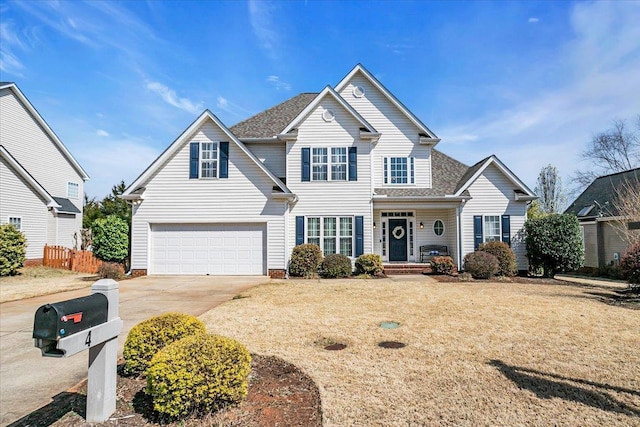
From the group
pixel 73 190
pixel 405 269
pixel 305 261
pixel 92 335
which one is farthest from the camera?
pixel 73 190

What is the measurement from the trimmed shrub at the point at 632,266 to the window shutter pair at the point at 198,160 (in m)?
15.3

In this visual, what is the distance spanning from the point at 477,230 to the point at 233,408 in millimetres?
16657

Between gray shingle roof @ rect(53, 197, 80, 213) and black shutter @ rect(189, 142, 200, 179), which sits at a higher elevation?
black shutter @ rect(189, 142, 200, 179)

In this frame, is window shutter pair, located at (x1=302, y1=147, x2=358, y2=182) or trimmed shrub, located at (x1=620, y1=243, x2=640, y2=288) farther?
window shutter pair, located at (x1=302, y1=147, x2=358, y2=182)

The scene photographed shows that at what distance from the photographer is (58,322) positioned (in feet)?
9.25

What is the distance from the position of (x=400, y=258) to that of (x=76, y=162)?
24.7 metres

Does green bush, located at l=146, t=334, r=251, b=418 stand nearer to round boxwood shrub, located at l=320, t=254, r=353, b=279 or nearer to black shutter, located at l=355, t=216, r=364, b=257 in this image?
round boxwood shrub, located at l=320, t=254, r=353, b=279

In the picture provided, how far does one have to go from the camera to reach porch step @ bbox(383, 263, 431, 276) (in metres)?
17.2

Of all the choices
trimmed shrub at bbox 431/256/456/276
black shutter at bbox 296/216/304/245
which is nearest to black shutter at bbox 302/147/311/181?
black shutter at bbox 296/216/304/245

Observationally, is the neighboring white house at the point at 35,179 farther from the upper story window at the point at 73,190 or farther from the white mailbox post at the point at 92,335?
the white mailbox post at the point at 92,335

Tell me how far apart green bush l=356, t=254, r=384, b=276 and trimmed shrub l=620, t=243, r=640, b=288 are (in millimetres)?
8467

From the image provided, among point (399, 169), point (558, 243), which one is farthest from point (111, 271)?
point (558, 243)

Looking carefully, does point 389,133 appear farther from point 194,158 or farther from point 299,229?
point 194,158

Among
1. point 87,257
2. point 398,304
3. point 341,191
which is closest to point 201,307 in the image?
point 398,304
